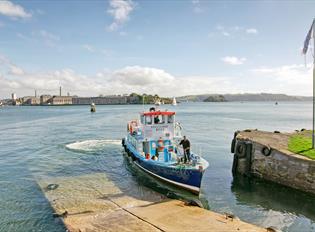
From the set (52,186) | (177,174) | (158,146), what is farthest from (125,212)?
(158,146)

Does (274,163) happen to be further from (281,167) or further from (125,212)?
(125,212)

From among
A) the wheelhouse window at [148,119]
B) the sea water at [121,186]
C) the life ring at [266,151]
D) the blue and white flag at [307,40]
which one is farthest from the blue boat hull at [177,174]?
the blue and white flag at [307,40]

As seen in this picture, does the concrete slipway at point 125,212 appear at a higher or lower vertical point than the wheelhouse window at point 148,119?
lower

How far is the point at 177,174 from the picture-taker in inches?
709

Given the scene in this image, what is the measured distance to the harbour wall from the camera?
56.3ft

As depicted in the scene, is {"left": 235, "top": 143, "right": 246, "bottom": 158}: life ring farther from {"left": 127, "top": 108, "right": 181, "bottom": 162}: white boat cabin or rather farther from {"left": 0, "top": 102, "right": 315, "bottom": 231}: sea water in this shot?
{"left": 127, "top": 108, "right": 181, "bottom": 162}: white boat cabin

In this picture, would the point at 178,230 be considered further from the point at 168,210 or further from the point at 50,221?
the point at 50,221

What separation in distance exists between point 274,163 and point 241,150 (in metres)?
2.99

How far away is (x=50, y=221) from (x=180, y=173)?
7.67m

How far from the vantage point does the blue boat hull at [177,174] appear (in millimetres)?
17283

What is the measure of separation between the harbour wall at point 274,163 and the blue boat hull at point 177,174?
18.1 ft

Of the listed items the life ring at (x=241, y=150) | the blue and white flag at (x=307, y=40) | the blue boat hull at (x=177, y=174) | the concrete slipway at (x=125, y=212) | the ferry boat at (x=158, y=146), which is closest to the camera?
the concrete slipway at (x=125, y=212)

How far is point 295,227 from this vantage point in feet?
45.2

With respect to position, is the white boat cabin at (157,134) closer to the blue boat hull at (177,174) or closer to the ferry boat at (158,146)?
the ferry boat at (158,146)
